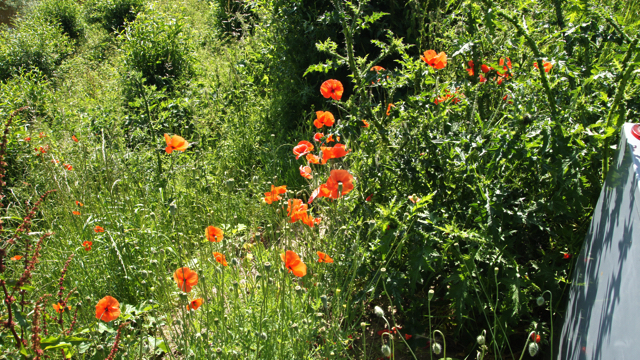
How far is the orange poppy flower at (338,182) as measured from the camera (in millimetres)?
1770

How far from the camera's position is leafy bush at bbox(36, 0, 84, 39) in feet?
39.5

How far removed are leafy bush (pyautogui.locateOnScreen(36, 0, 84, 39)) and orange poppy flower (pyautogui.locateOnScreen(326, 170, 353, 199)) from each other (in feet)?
42.7

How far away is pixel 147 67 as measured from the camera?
577 cm

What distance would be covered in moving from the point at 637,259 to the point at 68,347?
1.55 meters

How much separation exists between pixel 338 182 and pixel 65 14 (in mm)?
13652

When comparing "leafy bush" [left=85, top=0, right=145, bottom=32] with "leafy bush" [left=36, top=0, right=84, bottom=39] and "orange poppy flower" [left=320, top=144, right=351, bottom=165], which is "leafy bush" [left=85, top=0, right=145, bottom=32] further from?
"orange poppy flower" [left=320, top=144, right=351, bottom=165]

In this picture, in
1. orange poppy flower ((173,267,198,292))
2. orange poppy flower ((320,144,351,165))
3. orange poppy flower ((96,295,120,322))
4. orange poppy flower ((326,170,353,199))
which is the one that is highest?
orange poppy flower ((320,144,351,165))

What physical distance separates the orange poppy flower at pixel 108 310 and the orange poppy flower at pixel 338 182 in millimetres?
909

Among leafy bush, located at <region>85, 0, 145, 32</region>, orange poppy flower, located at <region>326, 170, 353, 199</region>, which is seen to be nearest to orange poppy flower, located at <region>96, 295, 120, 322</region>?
orange poppy flower, located at <region>326, 170, 353, 199</region>

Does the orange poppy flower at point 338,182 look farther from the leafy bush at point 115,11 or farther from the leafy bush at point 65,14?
the leafy bush at point 65,14

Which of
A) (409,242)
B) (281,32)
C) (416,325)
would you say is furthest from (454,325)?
(281,32)

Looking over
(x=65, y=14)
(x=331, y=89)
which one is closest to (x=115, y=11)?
(x=65, y=14)

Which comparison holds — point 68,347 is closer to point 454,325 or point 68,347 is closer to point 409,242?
point 409,242

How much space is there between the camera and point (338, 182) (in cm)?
180
